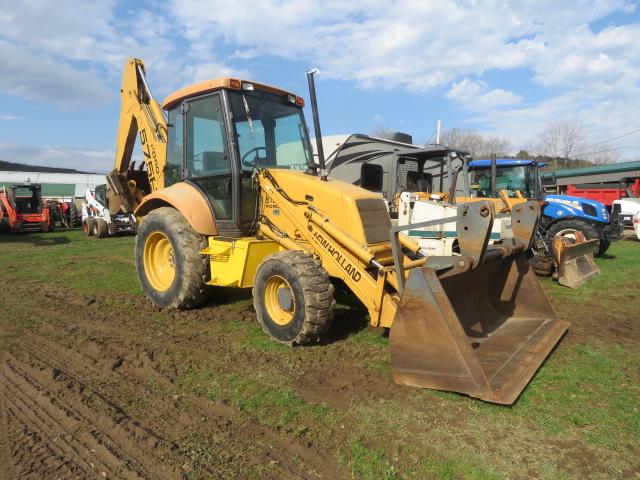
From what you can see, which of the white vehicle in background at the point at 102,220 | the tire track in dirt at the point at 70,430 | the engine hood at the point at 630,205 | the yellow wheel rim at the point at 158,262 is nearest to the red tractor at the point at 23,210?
the white vehicle in background at the point at 102,220

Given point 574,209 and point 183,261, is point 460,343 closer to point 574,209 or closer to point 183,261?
point 183,261

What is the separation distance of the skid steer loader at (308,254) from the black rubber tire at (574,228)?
5776 mm

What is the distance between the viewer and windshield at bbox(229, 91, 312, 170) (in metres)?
5.44

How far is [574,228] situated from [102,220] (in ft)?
50.7

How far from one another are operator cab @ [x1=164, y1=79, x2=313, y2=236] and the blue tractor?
197 inches

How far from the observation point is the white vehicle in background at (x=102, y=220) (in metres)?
17.2

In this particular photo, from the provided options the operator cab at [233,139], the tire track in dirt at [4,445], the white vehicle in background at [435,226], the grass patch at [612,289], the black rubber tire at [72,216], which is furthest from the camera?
the black rubber tire at [72,216]

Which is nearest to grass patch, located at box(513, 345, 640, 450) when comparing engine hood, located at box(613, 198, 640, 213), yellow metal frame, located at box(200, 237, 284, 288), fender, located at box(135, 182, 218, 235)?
yellow metal frame, located at box(200, 237, 284, 288)

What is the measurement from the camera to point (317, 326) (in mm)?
4320

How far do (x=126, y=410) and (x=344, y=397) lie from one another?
5.29 feet

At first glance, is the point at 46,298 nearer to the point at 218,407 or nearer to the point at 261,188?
the point at 261,188

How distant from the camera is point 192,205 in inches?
221

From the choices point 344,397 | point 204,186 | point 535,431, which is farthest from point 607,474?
point 204,186

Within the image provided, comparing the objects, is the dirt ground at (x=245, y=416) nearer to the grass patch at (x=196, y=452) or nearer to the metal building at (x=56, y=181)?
the grass patch at (x=196, y=452)
